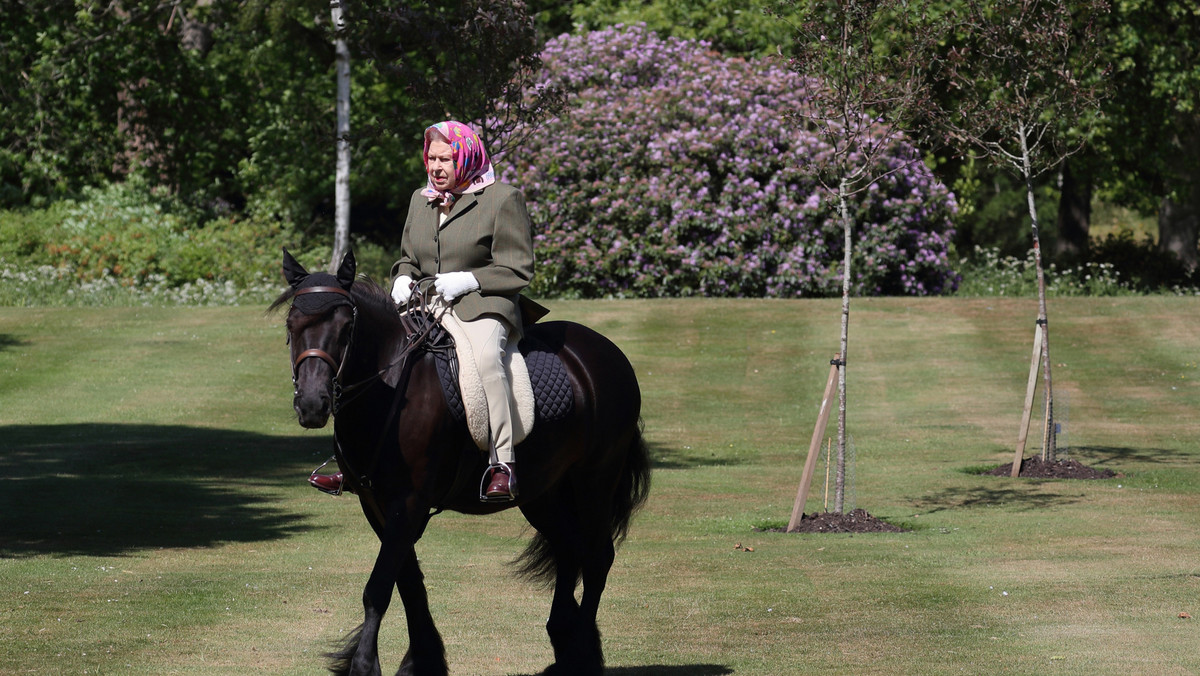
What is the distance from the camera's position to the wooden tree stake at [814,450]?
512 inches

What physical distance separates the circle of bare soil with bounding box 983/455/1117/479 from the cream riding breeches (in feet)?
35.2

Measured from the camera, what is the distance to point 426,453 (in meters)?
7.10

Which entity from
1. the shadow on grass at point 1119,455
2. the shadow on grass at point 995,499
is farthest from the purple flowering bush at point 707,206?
the shadow on grass at point 995,499

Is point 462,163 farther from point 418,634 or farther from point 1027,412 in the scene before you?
point 1027,412

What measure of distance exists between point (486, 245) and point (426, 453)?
120cm

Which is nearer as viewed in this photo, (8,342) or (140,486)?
(140,486)

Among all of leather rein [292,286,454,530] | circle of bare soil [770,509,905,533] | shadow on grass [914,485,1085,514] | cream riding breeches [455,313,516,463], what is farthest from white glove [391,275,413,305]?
shadow on grass [914,485,1085,514]

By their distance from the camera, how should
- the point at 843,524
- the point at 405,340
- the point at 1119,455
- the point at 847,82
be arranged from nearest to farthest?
the point at 405,340, the point at 847,82, the point at 843,524, the point at 1119,455

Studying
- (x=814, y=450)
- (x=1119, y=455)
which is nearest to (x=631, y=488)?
(x=814, y=450)

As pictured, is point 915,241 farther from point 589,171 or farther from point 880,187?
point 589,171

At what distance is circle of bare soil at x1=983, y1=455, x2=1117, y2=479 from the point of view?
55.1ft

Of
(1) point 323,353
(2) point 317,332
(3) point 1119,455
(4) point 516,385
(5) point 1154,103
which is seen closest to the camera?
(1) point 323,353

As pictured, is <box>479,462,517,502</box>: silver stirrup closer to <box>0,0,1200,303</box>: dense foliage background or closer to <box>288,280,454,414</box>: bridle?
<box>288,280,454,414</box>: bridle

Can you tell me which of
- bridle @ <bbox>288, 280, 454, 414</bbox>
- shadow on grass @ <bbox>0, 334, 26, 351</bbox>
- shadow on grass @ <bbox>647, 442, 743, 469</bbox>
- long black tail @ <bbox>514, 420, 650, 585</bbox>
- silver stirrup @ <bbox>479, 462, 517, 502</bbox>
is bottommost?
shadow on grass @ <bbox>647, 442, 743, 469</bbox>
